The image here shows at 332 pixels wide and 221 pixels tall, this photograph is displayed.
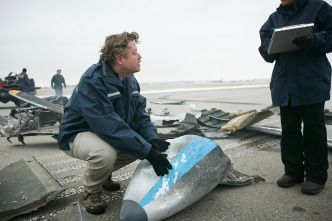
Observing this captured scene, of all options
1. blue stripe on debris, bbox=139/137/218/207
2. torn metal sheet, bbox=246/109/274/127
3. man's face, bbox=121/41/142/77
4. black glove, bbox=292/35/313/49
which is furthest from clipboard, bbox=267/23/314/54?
torn metal sheet, bbox=246/109/274/127

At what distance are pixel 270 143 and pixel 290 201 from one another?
8.09 feet

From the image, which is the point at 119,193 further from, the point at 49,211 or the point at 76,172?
the point at 76,172

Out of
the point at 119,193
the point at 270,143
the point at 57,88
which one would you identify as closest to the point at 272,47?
the point at 119,193

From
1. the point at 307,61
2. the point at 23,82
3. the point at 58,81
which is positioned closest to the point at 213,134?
the point at 307,61

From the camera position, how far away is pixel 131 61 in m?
2.56

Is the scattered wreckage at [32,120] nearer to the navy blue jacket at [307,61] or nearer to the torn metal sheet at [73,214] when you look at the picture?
the torn metal sheet at [73,214]

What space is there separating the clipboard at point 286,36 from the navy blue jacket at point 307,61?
0.11 m

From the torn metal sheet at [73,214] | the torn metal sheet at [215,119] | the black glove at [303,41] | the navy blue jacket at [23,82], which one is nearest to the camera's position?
the torn metal sheet at [73,214]

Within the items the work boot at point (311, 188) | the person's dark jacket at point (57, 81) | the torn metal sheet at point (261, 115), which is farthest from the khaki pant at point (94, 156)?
the person's dark jacket at point (57, 81)

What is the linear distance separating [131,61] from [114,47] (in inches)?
8.1

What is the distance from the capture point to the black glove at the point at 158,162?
229 centimetres

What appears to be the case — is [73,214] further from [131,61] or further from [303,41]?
[303,41]

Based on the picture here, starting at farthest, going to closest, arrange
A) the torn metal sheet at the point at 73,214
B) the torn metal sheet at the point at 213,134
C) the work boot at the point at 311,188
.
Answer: the torn metal sheet at the point at 213,134, the work boot at the point at 311,188, the torn metal sheet at the point at 73,214

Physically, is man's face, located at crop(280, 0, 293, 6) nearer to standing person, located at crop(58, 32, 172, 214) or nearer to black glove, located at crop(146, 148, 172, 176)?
standing person, located at crop(58, 32, 172, 214)
